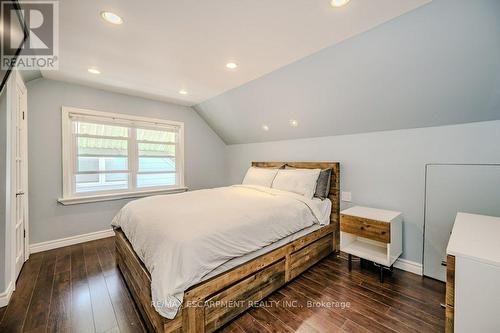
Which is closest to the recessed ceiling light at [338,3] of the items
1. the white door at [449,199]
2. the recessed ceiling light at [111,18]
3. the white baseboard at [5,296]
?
the recessed ceiling light at [111,18]

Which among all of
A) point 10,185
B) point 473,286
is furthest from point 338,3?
point 10,185

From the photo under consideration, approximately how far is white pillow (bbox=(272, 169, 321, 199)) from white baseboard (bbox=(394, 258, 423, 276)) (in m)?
1.25

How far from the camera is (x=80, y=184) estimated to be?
317 cm

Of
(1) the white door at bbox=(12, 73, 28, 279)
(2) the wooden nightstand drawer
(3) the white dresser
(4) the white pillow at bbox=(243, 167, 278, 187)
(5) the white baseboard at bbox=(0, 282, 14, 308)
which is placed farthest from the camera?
(4) the white pillow at bbox=(243, 167, 278, 187)

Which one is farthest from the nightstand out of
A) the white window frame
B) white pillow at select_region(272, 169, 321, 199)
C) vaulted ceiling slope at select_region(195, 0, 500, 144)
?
the white window frame

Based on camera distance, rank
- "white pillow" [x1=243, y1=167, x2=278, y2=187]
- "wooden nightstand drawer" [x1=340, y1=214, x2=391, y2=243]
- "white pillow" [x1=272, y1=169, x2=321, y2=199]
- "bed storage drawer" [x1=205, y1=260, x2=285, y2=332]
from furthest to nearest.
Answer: "white pillow" [x1=243, y1=167, x2=278, y2=187], "white pillow" [x1=272, y1=169, x2=321, y2=199], "wooden nightstand drawer" [x1=340, y1=214, x2=391, y2=243], "bed storage drawer" [x1=205, y1=260, x2=285, y2=332]

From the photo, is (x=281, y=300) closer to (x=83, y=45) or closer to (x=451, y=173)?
(x=451, y=173)

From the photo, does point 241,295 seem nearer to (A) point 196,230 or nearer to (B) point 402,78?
(A) point 196,230

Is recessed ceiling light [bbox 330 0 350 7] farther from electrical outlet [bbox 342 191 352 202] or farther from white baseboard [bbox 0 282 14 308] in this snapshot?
white baseboard [bbox 0 282 14 308]

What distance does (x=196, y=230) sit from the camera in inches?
59.7

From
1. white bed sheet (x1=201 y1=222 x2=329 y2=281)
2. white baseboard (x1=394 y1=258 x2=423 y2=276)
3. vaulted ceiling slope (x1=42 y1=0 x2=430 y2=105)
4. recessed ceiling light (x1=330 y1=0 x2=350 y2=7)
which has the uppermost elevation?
vaulted ceiling slope (x1=42 y1=0 x2=430 y2=105)

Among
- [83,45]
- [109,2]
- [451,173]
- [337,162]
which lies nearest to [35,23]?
[83,45]

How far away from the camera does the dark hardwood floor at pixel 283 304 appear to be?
5.16ft

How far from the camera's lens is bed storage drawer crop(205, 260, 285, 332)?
4.84 feet
